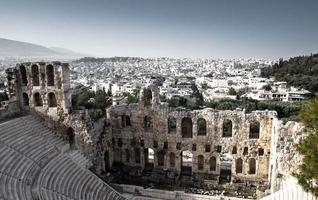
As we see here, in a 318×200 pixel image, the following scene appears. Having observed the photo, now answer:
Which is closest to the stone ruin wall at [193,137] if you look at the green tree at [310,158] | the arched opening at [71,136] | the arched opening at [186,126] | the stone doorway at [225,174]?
the stone doorway at [225,174]

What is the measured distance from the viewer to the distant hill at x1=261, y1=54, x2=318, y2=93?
84.8 meters

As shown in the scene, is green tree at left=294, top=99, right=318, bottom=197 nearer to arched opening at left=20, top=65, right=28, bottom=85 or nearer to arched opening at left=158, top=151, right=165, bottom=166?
arched opening at left=158, top=151, right=165, bottom=166

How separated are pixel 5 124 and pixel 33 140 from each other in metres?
2.10

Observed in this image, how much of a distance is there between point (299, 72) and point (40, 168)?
93.9 meters

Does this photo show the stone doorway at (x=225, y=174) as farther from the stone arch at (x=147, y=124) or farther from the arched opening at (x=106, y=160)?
the arched opening at (x=106, y=160)

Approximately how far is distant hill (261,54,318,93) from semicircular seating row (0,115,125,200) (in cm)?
7225

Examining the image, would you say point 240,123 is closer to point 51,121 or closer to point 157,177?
point 157,177

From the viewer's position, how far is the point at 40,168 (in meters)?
19.8

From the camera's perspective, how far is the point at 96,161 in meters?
25.5

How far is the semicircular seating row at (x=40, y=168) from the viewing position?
57.1 ft

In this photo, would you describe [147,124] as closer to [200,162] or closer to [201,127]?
[200,162]

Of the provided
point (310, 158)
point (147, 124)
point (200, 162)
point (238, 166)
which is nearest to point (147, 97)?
point (147, 124)

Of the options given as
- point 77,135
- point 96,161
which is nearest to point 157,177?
point 96,161

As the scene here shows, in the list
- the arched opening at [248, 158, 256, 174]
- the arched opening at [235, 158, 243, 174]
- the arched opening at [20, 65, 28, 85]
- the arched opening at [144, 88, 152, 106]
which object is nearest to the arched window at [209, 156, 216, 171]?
the arched opening at [235, 158, 243, 174]
